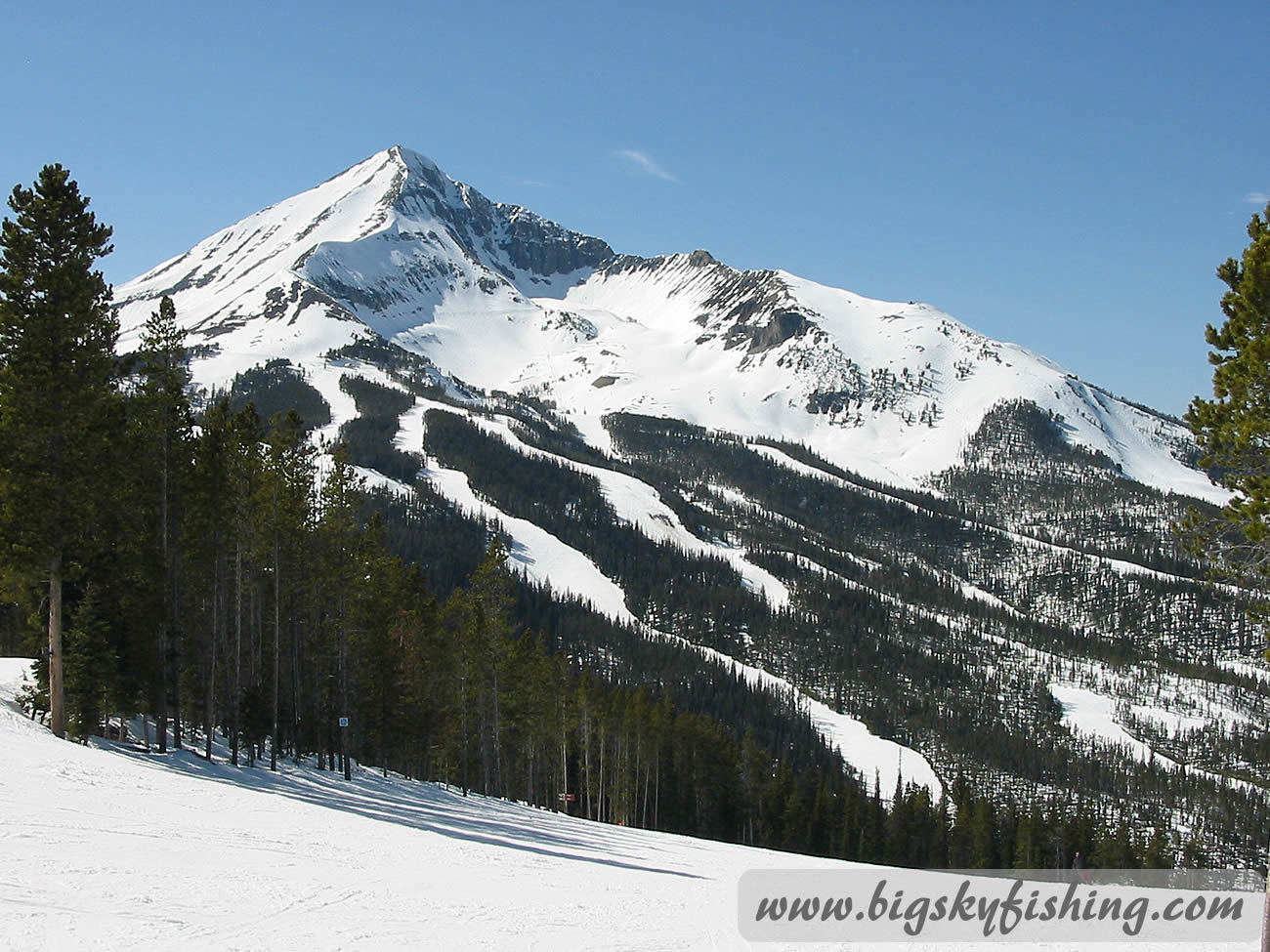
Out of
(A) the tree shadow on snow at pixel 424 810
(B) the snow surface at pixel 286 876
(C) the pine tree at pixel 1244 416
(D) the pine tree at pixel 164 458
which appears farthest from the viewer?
(D) the pine tree at pixel 164 458

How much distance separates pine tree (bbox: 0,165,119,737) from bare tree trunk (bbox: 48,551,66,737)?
1.0 inches

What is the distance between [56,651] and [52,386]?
23.8 feet

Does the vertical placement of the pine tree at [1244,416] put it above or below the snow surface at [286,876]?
above

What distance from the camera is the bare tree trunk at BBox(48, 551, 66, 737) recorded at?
2511 cm

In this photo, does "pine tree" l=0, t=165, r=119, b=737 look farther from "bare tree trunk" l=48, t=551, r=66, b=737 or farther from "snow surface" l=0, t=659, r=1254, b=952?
"snow surface" l=0, t=659, r=1254, b=952

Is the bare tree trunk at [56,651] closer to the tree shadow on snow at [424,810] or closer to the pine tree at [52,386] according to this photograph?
the pine tree at [52,386]

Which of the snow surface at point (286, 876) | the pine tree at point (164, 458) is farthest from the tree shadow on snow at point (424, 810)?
the pine tree at point (164, 458)

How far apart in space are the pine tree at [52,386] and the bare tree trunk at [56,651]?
3cm

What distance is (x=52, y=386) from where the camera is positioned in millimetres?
25906

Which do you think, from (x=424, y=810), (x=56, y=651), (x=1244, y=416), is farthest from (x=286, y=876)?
(x=1244, y=416)

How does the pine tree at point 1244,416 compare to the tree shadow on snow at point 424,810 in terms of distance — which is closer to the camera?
the pine tree at point 1244,416

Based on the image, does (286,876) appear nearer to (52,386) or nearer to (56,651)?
(56,651)

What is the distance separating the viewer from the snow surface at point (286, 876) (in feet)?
38.6

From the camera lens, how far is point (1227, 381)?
18578mm
